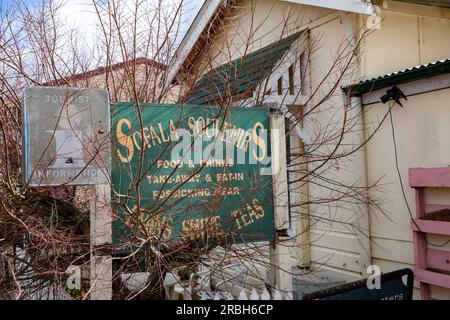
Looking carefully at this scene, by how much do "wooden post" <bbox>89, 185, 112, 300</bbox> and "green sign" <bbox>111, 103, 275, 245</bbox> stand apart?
0.08 m

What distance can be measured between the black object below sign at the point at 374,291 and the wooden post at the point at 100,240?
1428 mm

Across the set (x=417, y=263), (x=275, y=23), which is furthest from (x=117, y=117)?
(x=275, y=23)

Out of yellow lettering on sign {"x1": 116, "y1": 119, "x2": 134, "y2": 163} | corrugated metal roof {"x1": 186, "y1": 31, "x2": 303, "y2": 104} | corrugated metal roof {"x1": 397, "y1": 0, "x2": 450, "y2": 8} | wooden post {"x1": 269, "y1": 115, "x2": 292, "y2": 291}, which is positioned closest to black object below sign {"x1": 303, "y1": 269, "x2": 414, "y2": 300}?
wooden post {"x1": 269, "y1": 115, "x2": 292, "y2": 291}

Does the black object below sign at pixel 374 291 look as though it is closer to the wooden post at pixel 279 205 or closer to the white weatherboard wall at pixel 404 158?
the wooden post at pixel 279 205

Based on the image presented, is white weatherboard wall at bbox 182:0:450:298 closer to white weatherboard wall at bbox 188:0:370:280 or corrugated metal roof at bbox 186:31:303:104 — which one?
white weatherboard wall at bbox 188:0:370:280

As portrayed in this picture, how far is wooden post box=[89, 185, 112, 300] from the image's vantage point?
3.46m

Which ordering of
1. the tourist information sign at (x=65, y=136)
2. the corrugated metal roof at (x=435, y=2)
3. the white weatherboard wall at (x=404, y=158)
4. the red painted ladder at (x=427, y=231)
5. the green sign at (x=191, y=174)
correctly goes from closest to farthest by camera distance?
the tourist information sign at (x=65, y=136) → the green sign at (x=191, y=174) → the red painted ladder at (x=427, y=231) → the white weatherboard wall at (x=404, y=158) → the corrugated metal roof at (x=435, y=2)

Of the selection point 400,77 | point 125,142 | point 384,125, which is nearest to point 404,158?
point 384,125

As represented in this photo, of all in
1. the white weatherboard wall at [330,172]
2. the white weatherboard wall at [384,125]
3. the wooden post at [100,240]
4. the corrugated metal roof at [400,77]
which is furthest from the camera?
the white weatherboard wall at [330,172]

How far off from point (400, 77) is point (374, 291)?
246cm

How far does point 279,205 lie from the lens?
13.6 ft

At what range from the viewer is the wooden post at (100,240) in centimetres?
346

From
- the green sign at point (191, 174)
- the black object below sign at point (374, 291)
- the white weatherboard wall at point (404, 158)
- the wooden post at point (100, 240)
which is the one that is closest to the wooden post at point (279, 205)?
the green sign at point (191, 174)
